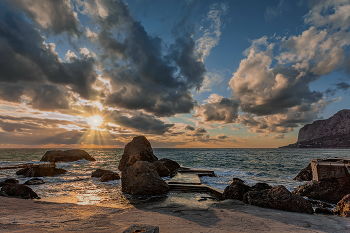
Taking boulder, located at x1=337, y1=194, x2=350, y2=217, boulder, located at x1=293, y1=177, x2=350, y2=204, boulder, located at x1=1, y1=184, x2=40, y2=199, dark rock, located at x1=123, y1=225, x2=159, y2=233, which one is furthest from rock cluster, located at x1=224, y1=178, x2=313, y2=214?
boulder, located at x1=1, y1=184, x2=40, y2=199

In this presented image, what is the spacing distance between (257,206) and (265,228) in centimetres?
341

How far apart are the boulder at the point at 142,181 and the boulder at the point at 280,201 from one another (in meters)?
5.34

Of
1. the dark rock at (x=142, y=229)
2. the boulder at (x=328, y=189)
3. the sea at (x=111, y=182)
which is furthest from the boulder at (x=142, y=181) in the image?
the boulder at (x=328, y=189)

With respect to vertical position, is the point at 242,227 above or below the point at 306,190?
Result: above

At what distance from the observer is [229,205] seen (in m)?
8.11

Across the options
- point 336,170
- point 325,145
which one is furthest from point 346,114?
point 336,170

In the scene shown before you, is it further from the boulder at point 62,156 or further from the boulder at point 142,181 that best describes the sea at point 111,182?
the boulder at point 62,156

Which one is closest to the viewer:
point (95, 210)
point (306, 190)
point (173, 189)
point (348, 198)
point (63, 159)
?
point (95, 210)

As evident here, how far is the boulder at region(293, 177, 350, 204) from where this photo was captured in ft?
33.0

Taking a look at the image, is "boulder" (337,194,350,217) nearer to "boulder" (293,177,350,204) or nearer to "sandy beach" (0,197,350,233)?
"sandy beach" (0,197,350,233)

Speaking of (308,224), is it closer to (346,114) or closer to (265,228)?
(265,228)

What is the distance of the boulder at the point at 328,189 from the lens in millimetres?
10055

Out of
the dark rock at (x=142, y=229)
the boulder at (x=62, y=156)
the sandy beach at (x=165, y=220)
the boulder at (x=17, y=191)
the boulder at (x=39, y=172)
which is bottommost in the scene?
the boulder at (x=62, y=156)

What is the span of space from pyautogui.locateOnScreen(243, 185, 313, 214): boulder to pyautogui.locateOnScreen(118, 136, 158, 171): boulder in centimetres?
1517
